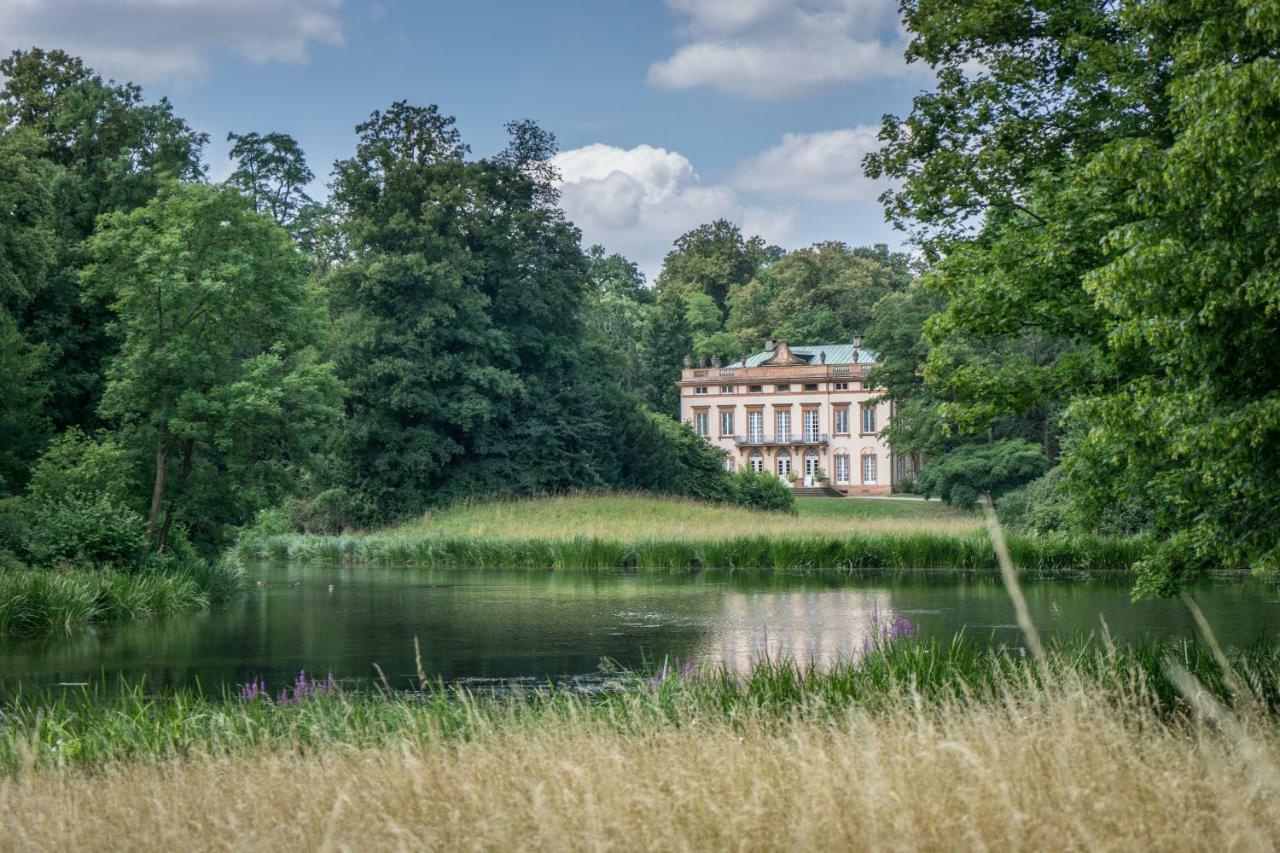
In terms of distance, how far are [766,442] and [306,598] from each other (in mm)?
53340

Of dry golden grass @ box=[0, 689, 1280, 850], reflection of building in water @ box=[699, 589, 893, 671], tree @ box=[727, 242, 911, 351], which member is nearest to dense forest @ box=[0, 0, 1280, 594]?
reflection of building in water @ box=[699, 589, 893, 671]

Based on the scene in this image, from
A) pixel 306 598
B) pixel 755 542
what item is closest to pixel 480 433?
pixel 755 542

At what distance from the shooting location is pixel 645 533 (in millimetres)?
35031

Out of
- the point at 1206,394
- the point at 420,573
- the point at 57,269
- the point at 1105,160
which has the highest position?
the point at 57,269

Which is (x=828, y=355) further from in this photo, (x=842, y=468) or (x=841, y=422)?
(x=842, y=468)

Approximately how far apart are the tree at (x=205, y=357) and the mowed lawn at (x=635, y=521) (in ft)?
29.1

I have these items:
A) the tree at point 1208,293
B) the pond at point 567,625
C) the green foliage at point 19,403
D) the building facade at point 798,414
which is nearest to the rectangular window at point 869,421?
the building facade at point 798,414

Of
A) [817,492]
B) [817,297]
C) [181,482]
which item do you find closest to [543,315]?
[817,492]

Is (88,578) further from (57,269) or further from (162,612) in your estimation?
(57,269)

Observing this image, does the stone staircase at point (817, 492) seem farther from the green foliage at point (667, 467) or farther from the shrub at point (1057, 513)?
the shrub at point (1057, 513)

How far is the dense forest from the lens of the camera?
10008mm

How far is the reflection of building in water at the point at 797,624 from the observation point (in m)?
15.5

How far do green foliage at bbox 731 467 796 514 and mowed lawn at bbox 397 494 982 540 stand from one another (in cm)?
694

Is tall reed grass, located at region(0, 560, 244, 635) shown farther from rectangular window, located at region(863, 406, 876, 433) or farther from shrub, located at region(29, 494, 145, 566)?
rectangular window, located at region(863, 406, 876, 433)
